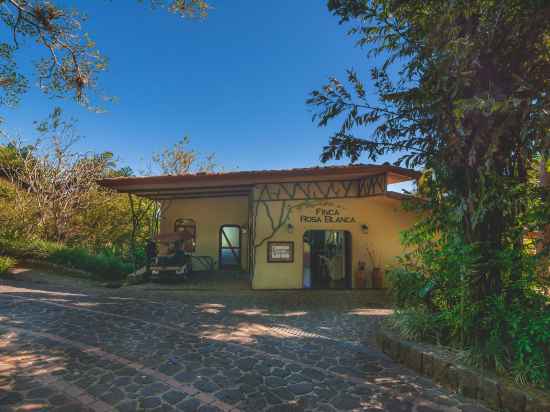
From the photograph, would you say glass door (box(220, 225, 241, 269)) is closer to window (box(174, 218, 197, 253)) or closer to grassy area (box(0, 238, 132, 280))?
window (box(174, 218, 197, 253))

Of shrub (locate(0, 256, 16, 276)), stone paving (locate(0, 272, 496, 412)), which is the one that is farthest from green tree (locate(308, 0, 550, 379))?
shrub (locate(0, 256, 16, 276))

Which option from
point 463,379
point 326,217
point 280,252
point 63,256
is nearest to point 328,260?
point 326,217

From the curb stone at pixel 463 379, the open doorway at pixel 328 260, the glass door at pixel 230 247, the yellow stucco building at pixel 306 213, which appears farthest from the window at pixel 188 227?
the curb stone at pixel 463 379

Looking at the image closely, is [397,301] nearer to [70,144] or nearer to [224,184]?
[224,184]

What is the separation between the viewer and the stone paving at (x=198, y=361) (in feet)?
10.3

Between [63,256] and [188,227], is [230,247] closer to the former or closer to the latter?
[188,227]

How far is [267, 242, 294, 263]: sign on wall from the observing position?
32.1 ft

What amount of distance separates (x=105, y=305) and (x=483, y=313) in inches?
325

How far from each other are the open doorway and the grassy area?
27.2 feet

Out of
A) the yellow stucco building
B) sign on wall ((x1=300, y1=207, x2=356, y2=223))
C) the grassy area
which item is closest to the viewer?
the yellow stucco building

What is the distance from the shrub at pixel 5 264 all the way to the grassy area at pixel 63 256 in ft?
2.07

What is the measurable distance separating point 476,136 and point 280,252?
7.28 meters

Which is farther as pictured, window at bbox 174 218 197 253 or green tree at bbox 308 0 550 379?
window at bbox 174 218 197 253

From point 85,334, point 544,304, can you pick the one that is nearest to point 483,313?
point 544,304
